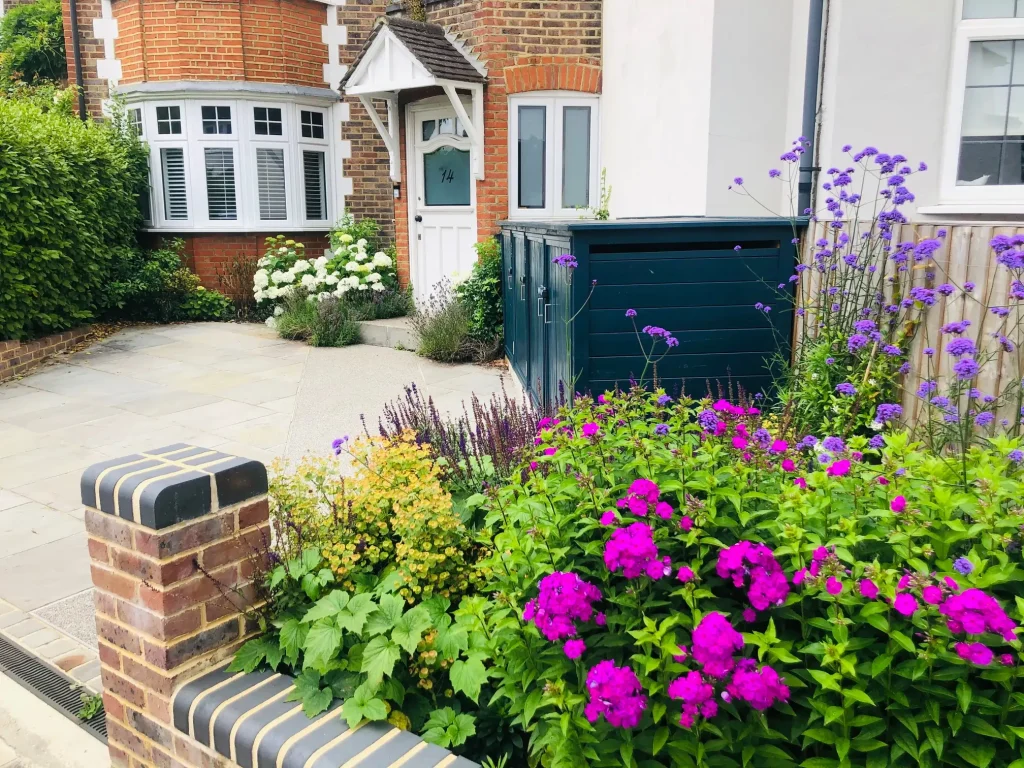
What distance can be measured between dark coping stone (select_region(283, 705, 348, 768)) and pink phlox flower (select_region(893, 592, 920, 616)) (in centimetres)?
139

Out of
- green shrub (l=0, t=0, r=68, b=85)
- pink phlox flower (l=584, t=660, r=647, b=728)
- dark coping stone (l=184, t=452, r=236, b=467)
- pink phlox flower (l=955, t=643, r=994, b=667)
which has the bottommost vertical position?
pink phlox flower (l=584, t=660, r=647, b=728)

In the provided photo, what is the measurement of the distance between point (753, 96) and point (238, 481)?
5.34m

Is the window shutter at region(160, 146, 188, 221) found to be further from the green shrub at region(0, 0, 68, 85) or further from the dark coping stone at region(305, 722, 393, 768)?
the dark coping stone at region(305, 722, 393, 768)

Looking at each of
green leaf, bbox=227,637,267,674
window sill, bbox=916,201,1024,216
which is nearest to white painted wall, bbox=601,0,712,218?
window sill, bbox=916,201,1024,216

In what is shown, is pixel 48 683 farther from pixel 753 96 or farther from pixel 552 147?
pixel 552 147

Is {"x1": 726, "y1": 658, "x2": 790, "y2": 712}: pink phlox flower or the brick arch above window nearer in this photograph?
{"x1": 726, "y1": 658, "x2": 790, "y2": 712}: pink phlox flower

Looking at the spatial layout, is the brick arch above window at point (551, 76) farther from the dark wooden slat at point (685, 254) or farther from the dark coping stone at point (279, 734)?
the dark coping stone at point (279, 734)

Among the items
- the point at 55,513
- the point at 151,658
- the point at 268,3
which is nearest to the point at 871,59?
the point at 151,658

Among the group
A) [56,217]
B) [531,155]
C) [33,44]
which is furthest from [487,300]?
[33,44]

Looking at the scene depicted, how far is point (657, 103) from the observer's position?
7508 mm

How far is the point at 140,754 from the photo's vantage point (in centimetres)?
261

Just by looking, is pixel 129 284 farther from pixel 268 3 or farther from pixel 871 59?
pixel 871 59

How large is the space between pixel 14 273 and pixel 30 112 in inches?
93.0

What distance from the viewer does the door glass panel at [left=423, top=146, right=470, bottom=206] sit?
10.5 m
